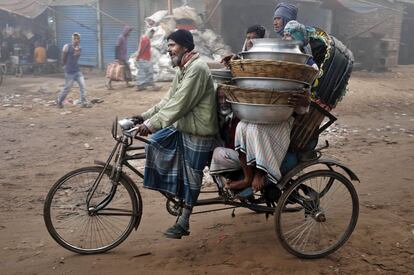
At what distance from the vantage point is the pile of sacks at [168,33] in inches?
595

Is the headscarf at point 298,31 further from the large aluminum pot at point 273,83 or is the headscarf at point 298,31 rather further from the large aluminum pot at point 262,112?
the large aluminum pot at point 262,112

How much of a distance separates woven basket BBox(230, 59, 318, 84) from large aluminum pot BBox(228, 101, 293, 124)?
227mm

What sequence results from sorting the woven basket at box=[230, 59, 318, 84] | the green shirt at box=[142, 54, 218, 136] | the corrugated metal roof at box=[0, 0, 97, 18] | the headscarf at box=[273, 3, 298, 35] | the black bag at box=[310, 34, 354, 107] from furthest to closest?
the corrugated metal roof at box=[0, 0, 97, 18] < the headscarf at box=[273, 3, 298, 35] < the black bag at box=[310, 34, 354, 107] < the green shirt at box=[142, 54, 218, 136] < the woven basket at box=[230, 59, 318, 84]

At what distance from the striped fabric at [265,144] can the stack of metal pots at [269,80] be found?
0.09 meters

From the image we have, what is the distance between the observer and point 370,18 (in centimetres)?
2122

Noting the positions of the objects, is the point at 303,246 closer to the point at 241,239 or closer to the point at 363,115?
the point at 241,239

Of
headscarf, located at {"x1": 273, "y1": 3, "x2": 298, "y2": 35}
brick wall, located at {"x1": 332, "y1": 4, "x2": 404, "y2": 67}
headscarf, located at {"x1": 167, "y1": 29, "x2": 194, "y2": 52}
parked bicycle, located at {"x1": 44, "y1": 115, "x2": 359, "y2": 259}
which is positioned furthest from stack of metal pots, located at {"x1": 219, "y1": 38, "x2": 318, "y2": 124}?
brick wall, located at {"x1": 332, "y1": 4, "x2": 404, "y2": 67}

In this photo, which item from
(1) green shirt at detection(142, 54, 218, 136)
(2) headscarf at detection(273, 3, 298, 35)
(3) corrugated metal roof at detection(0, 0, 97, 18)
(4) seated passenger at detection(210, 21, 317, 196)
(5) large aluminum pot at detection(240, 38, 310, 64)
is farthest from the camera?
(3) corrugated metal roof at detection(0, 0, 97, 18)

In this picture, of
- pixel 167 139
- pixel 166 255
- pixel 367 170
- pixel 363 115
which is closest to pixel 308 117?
pixel 167 139

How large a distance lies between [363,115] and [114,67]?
25.3 feet

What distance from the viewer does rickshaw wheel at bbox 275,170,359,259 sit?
3.71 m

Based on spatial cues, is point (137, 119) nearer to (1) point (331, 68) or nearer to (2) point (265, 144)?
(2) point (265, 144)

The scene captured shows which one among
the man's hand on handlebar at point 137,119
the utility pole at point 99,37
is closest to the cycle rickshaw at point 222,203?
the man's hand on handlebar at point 137,119

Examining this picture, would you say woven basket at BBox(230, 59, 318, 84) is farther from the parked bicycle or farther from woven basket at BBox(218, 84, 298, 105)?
the parked bicycle
